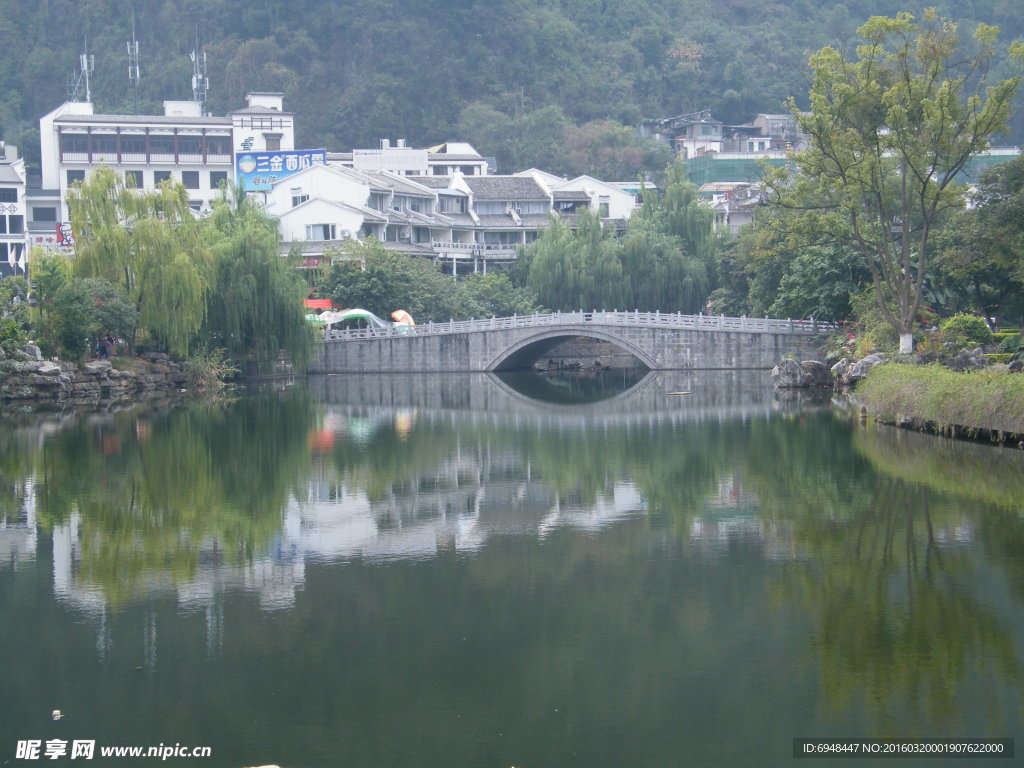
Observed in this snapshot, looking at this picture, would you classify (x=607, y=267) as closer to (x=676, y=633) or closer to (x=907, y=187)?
(x=907, y=187)

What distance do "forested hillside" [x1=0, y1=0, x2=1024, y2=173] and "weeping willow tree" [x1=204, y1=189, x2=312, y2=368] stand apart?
36.6 metres

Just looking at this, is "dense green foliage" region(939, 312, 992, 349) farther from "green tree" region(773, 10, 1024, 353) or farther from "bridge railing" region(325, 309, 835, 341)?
"bridge railing" region(325, 309, 835, 341)

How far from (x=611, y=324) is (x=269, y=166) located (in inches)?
880

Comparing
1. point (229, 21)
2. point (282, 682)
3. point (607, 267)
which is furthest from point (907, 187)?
point (229, 21)

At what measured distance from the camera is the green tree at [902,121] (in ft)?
88.1

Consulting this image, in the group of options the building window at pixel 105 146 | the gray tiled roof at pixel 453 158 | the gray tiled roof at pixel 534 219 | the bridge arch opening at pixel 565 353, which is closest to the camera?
the bridge arch opening at pixel 565 353

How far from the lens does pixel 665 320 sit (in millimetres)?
41312

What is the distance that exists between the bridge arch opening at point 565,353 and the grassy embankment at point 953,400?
638 inches

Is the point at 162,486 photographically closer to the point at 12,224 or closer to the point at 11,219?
the point at 11,219

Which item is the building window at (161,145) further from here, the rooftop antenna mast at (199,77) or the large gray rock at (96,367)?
the large gray rock at (96,367)

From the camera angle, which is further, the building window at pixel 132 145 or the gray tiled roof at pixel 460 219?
the building window at pixel 132 145

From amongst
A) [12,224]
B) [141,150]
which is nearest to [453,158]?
[141,150]

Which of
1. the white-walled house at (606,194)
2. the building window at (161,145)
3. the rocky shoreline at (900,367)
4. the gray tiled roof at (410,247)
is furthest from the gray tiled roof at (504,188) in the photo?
the rocky shoreline at (900,367)

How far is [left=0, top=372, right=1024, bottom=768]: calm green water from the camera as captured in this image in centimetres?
845
